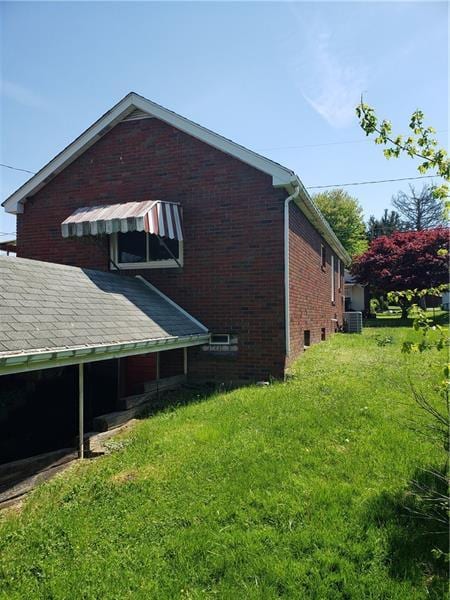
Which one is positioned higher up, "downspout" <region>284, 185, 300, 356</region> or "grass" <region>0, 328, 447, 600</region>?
"downspout" <region>284, 185, 300, 356</region>

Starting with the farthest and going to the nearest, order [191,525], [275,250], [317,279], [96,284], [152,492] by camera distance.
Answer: [317,279]
[275,250]
[96,284]
[152,492]
[191,525]

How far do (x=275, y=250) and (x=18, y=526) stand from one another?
6609 mm

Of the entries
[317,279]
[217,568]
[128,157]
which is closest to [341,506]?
[217,568]

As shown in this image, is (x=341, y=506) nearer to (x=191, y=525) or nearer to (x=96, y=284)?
(x=191, y=525)

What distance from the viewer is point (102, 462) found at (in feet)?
17.5

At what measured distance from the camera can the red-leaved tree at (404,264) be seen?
2573 centimetres

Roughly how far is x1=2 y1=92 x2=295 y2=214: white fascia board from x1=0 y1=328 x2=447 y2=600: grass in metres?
5.05

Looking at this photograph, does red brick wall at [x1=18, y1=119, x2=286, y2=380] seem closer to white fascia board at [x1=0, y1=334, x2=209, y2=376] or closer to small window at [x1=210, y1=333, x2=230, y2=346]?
small window at [x1=210, y1=333, x2=230, y2=346]

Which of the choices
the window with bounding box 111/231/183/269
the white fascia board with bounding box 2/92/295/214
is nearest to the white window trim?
the window with bounding box 111/231/183/269

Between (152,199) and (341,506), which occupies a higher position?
(152,199)

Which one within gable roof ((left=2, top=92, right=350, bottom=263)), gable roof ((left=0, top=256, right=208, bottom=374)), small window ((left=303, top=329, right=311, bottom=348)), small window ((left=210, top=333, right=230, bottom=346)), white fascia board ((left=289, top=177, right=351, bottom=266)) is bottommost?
small window ((left=303, top=329, right=311, bottom=348))

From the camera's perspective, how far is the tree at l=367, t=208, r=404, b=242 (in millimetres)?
59872

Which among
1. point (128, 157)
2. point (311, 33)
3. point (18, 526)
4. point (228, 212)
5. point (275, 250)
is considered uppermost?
point (128, 157)

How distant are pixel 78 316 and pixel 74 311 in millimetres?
141
